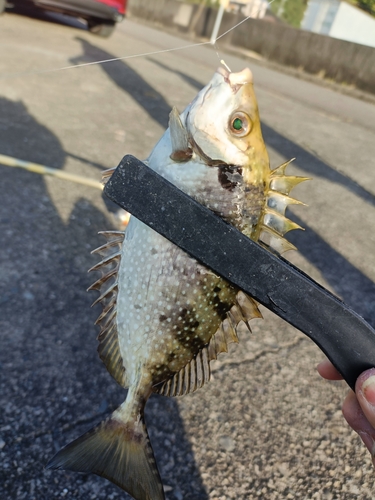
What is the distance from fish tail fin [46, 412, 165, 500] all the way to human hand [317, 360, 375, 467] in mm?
720

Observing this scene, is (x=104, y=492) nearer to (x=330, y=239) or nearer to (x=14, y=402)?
(x=14, y=402)

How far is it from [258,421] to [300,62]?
15.9 m

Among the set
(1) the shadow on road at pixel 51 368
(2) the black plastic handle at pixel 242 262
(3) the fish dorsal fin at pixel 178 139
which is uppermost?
(3) the fish dorsal fin at pixel 178 139

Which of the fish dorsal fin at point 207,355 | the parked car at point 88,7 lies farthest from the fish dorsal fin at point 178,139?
the parked car at point 88,7

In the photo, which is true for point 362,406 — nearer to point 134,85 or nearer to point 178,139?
point 178,139

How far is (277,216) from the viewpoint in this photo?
4.88 ft

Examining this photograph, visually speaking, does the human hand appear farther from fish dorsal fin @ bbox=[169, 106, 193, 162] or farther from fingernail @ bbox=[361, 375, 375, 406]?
fish dorsal fin @ bbox=[169, 106, 193, 162]

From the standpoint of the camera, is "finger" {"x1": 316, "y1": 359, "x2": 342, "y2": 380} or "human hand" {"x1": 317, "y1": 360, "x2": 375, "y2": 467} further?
"finger" {"x1": 316, "y1": 359, "x2": 342, "y2": 380}

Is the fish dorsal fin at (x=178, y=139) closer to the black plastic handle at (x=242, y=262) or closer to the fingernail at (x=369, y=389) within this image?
the black plastic handle at (x=242, y=262)

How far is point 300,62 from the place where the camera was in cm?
1545

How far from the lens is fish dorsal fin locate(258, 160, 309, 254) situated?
1465 millimetres

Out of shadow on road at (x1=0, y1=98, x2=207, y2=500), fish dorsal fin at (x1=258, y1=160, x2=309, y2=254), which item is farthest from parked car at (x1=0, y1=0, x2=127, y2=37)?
fish dorsal fin at (x1=258, y1=160, x2=309, y2=254)

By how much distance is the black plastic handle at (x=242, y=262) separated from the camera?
1.24 metres

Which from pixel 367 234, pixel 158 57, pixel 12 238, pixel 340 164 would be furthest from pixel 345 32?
pixel 12 238
